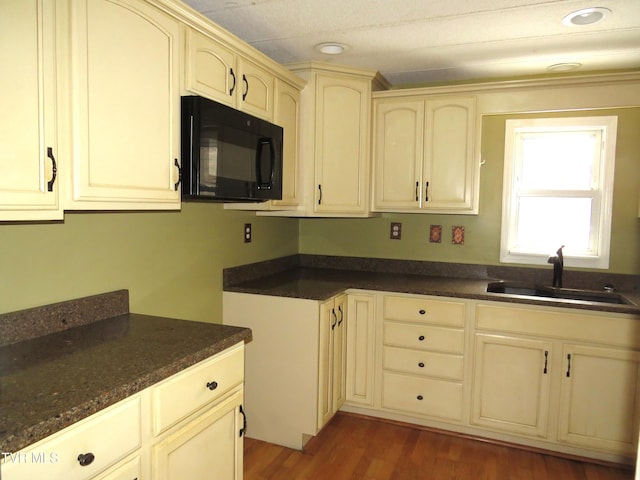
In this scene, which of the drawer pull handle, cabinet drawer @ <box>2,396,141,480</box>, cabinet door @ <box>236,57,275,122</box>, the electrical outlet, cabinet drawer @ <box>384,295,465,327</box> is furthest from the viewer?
the electrical outlet

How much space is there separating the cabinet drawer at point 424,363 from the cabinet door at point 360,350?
11 centimetres

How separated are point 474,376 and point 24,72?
2524 mm

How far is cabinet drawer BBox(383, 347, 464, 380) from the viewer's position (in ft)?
8.70

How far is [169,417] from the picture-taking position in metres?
1.38

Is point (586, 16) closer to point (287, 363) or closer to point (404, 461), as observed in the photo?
point (287, 363)

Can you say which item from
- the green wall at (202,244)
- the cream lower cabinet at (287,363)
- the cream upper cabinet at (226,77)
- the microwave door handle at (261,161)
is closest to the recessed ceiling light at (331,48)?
the cream upper cabinet at (226,77)

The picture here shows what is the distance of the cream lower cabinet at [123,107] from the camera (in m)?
1.35

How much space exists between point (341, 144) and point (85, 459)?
2.22m

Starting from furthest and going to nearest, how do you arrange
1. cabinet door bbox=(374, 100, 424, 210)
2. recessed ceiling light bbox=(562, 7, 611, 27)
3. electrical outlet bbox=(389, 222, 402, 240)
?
electrical outlet bbox=(389, 222, 402, 240), cabinet door bbox=(374, 100, 424, 210), recessed ceiling light bbox=(562, 7, 611, 27)

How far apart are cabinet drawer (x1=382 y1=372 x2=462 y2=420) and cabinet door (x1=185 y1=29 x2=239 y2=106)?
1.89 metres

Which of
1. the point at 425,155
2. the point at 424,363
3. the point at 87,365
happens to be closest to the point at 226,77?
the point at 87,365

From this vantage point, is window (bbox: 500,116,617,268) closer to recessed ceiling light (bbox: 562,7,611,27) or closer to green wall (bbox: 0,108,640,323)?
green wall (bbox: 0,108,640,323)

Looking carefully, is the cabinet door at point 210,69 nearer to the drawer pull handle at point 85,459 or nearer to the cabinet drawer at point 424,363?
the drawer pull handle at point 85,459

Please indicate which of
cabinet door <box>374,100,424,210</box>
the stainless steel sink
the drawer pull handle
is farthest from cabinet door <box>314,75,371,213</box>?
the drawer pull handle
